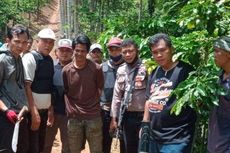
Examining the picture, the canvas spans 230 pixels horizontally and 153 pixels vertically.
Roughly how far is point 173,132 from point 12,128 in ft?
5.03

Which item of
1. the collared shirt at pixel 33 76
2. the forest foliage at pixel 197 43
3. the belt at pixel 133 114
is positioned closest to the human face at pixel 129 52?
the forest foliage at pixel 197 43

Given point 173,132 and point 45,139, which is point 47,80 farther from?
point 173,132

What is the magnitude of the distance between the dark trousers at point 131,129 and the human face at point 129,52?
24.3 inches

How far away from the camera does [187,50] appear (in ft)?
11.7

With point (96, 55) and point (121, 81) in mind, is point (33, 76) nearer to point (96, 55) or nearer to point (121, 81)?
point (121, 81)

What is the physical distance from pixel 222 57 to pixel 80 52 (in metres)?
1.88

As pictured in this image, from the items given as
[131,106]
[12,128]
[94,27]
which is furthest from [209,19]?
[94,27]

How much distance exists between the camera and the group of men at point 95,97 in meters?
3.63

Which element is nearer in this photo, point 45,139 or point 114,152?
point 45,139

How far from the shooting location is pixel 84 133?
189 inches

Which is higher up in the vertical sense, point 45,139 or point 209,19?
point 209,19

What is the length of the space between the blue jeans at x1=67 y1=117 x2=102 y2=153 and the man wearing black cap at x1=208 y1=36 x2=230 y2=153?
1.78 meters

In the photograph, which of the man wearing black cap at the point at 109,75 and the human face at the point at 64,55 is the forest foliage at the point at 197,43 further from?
the human face at the point at 64,55

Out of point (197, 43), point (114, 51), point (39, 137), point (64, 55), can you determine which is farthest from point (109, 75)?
point (197, 43)
